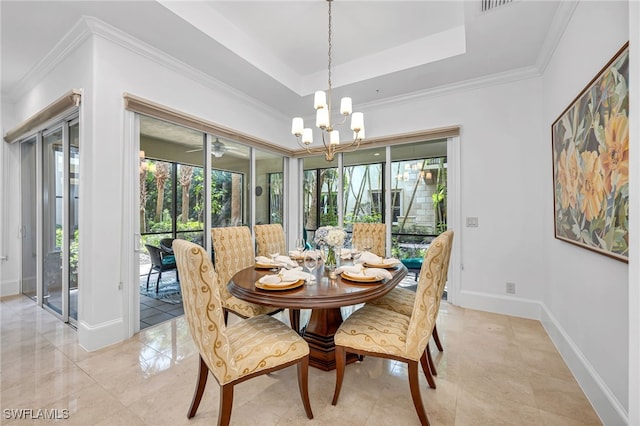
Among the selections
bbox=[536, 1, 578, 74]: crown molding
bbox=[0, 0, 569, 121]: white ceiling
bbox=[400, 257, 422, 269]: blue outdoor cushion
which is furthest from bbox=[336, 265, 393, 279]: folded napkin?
bbox=[536, 1, 578, 74]: crown molding

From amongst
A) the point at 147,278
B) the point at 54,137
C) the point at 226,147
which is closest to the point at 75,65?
the point at 54,137

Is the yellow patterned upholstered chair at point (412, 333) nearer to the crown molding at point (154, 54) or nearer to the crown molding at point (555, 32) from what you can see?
the crown molding at point (555, 32)

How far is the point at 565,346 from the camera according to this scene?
7.20 feet

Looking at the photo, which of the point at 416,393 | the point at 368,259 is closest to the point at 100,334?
the point at 368,259

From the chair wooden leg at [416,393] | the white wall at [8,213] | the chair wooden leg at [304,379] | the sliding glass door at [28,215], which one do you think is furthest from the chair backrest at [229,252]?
the white wall at [8,213]

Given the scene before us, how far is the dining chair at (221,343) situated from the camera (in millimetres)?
1284

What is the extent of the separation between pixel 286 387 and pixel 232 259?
116cm

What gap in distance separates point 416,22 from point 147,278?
454 cm

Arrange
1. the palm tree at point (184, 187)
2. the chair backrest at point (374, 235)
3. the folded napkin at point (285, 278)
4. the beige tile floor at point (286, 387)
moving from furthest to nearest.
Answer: the palm tree at point (184, 187), the chair backrest at point (374, 235), the folded napkin at point (285, 278), the beige tile floor at point (286, 387)

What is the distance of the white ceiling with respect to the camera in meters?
2.31

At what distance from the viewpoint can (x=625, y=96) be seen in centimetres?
138

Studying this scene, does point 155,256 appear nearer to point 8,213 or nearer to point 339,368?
point 8,213

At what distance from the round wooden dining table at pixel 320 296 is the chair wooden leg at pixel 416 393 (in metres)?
0.42
